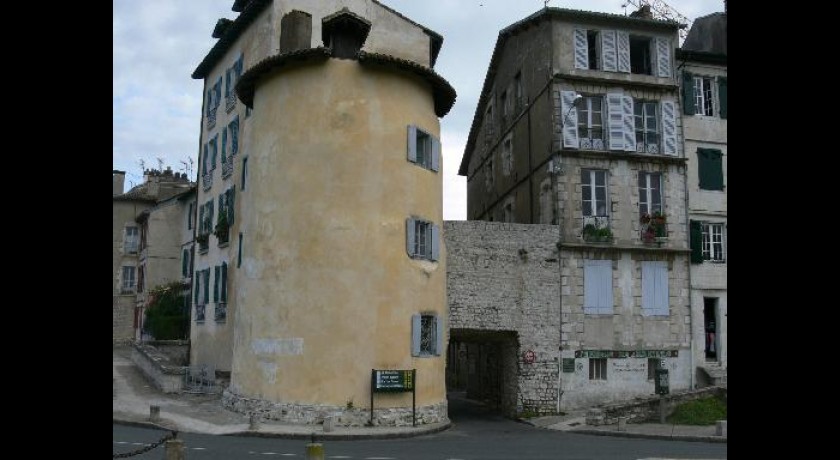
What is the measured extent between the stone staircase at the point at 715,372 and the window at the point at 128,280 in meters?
32.5

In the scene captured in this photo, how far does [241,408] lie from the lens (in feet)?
65.1

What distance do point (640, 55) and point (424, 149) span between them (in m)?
11.1

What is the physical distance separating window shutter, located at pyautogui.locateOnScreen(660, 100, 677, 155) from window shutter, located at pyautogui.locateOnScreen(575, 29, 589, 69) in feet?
10.3

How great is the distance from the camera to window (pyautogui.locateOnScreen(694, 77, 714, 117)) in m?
25.8

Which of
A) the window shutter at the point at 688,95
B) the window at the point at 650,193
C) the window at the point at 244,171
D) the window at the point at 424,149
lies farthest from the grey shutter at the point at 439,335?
the window shutter at the point at 688,95

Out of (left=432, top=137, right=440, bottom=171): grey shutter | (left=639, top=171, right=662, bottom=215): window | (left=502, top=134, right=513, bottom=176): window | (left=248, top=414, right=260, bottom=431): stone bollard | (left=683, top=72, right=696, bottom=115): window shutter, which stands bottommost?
(left=248, top=414, right=260, bottom=431): stone bollard

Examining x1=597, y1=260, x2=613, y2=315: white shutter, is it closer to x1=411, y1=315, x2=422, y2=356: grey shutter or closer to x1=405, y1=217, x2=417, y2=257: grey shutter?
x1=411, y1=315, x2=422, y2=356: grey shutter

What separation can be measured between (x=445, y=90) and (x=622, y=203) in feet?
24.9

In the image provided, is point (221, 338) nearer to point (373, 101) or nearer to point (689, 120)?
point (373, 101)

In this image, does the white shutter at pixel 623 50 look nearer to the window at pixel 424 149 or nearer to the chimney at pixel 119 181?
the window at pixel 424 149

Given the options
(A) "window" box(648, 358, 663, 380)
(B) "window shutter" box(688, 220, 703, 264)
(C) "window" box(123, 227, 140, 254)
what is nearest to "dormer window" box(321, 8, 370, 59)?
(B) "window shutter" box(688, 220, 703, 264)

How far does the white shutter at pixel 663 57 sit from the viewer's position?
2548cm
